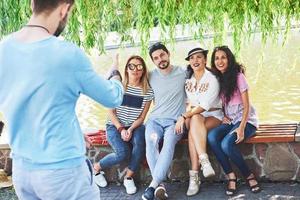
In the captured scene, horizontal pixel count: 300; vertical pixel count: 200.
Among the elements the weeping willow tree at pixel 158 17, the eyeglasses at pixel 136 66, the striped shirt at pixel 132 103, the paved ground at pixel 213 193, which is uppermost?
the weeping willow tree at pixel 158 17

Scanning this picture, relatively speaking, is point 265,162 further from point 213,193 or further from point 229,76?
point 229,76

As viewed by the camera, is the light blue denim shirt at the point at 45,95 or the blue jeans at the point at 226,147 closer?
the light blue denim shirt at the point at 45,95

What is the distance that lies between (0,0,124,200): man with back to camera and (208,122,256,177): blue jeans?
274cm

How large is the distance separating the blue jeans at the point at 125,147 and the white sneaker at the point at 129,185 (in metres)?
0.10

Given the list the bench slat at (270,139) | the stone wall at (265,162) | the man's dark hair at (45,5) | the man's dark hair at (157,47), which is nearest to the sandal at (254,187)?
the stone wall at (265,162)

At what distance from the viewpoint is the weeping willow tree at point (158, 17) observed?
4289 millimetres

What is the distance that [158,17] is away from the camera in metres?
4.38

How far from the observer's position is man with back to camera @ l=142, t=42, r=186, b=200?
4.80m

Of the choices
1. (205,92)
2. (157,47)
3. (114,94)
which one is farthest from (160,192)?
(114,94)

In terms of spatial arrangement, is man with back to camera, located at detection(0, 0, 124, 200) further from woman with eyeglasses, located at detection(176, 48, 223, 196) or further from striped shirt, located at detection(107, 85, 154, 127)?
striped shirt, located at detection(107, 85, 154, 127)

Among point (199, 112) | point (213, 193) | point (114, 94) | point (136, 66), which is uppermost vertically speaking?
point (114, 94)

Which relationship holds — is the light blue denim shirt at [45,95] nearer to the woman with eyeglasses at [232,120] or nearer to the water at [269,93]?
the woman with eyeglasses at [232,120]

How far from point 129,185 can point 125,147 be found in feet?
1.15

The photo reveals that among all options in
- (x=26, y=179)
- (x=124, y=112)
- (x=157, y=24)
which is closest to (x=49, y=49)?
(x=26, y=179)
